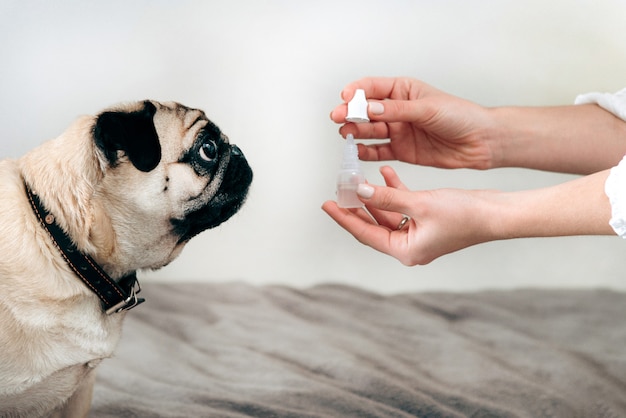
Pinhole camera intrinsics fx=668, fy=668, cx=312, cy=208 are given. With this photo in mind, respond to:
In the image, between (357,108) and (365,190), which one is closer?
(365,190)

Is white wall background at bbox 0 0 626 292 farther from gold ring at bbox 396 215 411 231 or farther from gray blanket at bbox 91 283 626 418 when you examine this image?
gold ring at bbox 396 215 411 231

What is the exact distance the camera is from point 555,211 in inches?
45.9

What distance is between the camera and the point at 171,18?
1.85 metres

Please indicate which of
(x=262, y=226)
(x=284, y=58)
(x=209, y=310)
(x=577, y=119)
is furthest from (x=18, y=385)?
(x=577, y=119)

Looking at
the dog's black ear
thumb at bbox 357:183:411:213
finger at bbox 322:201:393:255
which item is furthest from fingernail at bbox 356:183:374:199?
the dog's black ear

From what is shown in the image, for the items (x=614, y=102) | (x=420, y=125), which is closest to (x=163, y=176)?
(x=420, y=125)

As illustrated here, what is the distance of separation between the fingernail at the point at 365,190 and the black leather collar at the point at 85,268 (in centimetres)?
46

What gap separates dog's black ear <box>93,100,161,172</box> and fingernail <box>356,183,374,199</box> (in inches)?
14.3

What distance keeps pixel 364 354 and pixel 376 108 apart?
800 mm

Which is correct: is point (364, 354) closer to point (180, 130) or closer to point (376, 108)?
point (376, 108)

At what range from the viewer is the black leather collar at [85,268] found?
111cm

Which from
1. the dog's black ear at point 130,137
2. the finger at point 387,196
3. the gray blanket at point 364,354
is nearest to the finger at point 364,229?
the finger at point 387,196

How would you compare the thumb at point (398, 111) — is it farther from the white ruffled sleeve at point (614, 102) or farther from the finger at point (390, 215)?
the white ruffled sleeve at point (614, 102)

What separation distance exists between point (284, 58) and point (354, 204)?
0.75 metres
